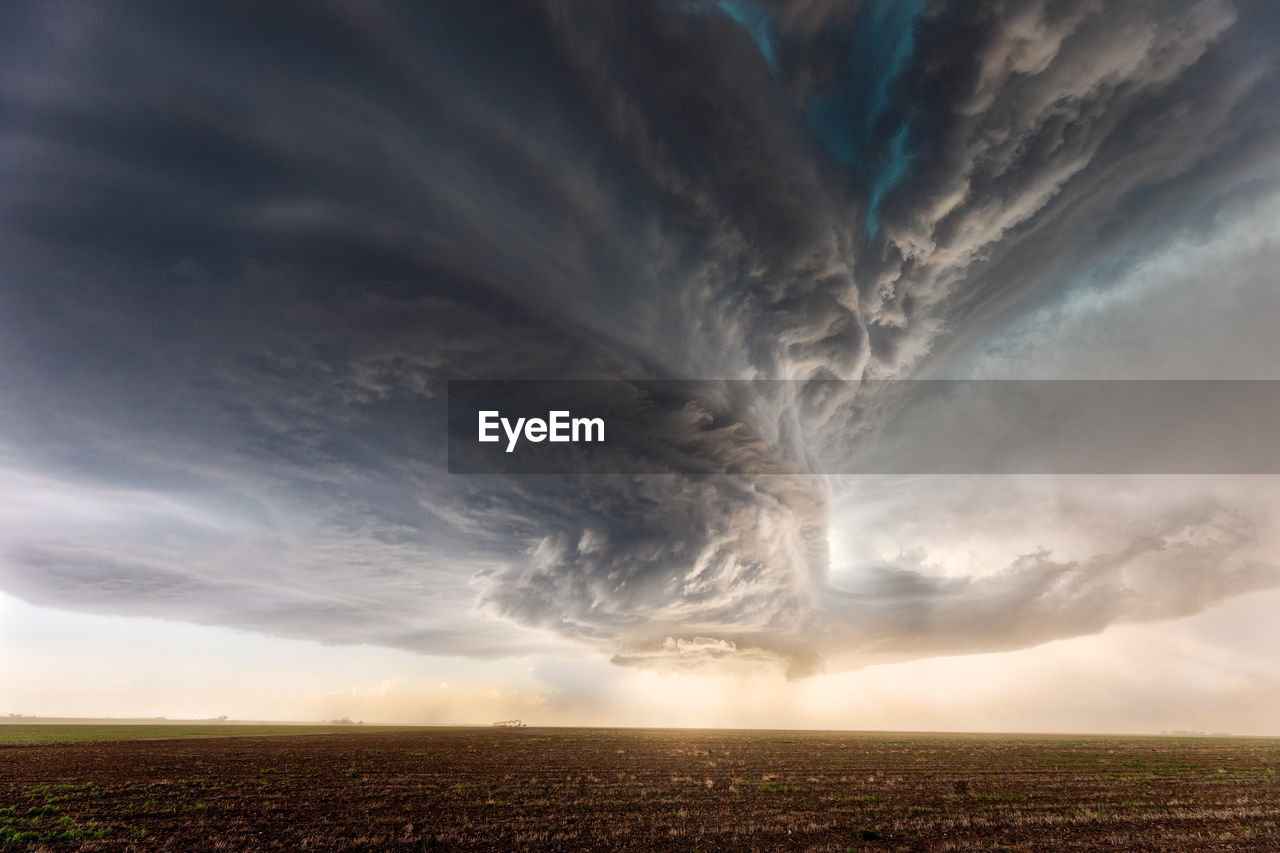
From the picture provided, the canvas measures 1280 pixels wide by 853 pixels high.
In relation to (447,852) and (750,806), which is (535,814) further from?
(750,806)

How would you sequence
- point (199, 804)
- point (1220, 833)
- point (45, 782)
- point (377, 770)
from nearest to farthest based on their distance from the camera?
point (1220, 833), point (199, 804), point (45, 782), point (377, 770)

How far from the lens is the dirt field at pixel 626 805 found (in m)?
19.8

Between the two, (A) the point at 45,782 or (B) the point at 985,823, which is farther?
(A) the point at 45,782

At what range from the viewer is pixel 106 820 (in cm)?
2192

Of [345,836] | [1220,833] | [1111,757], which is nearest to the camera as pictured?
[345,836]

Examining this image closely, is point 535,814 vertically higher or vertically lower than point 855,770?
higher

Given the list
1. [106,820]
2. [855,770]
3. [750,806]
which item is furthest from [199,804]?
[855,770]

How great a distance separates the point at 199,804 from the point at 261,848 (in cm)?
1012

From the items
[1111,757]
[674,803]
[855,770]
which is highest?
[674,803]

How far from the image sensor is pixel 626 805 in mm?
24781

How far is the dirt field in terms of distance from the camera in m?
19.8

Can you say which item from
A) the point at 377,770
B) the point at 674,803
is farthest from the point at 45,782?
the point at 674,803

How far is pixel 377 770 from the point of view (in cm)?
3672

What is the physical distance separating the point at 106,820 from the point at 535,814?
17.5 meters
